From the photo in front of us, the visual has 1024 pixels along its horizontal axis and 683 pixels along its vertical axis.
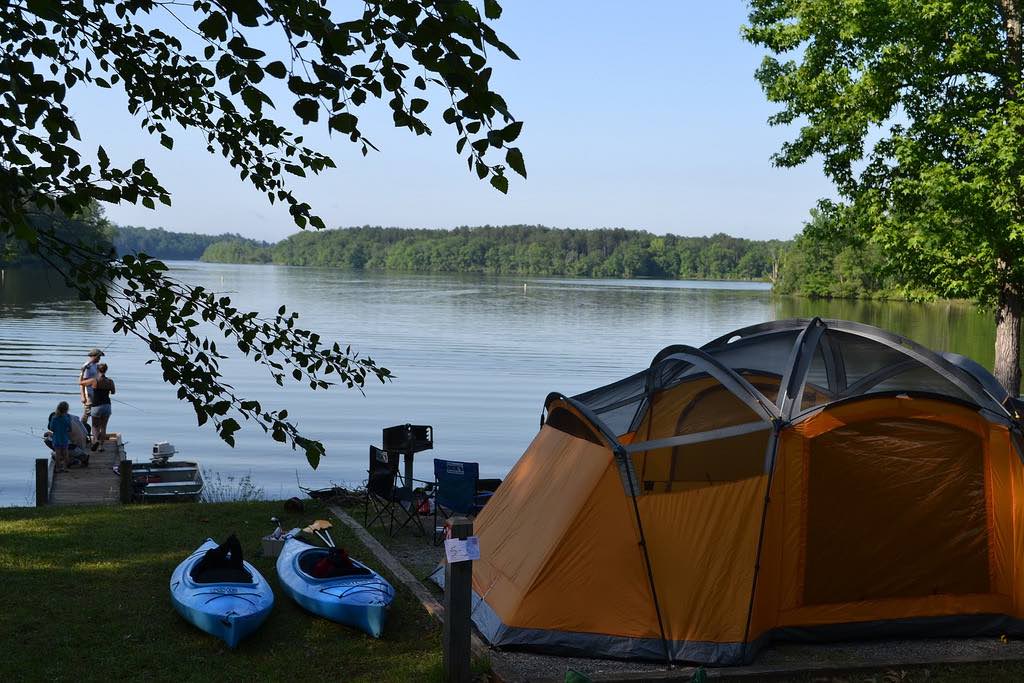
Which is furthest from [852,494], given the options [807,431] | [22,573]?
[22,573]

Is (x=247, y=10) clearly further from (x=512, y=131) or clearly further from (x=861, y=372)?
(x=861, y=372)

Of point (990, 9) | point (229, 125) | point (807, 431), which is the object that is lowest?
point (807, 431)

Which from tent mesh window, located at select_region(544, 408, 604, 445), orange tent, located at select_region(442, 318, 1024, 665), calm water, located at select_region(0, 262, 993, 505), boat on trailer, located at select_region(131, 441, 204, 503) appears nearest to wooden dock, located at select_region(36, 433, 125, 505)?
boat on trailer, located at select_region(131, 441, 204, 503)

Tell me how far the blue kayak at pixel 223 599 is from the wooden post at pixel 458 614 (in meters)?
1.68

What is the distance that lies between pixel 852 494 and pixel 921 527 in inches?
25.0

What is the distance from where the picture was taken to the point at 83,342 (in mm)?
37375

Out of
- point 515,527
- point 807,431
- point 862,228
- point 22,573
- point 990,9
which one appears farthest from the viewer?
point 862,228

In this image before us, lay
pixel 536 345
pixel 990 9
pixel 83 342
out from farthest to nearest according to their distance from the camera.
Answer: pixel 536 345, pixel 83 342, pixel 990 9

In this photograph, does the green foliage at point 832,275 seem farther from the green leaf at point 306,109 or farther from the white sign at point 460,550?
the green leaf at point 306,109

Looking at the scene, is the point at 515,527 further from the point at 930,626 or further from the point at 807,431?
the point at 930,626

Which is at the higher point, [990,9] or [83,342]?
[990,9]

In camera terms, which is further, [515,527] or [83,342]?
[83,342]

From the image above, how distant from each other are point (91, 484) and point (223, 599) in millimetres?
7578

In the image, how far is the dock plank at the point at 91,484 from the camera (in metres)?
13.0
